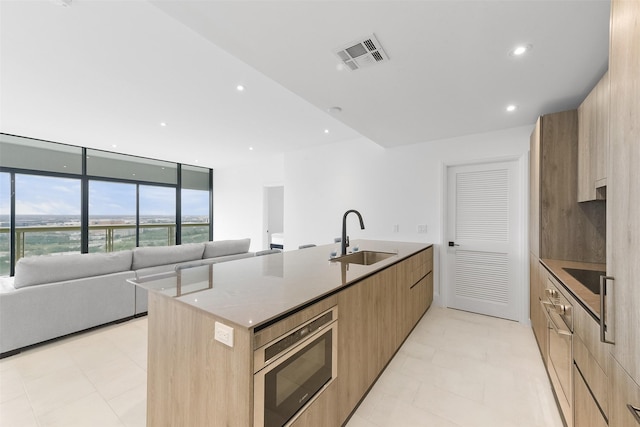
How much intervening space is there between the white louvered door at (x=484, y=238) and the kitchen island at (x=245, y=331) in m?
2.04

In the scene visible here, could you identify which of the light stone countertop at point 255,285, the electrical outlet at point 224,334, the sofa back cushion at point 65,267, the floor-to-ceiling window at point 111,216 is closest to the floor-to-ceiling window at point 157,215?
the floor-to-ceiling window at point 111,216

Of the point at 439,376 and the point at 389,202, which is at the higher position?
the point at 389,202

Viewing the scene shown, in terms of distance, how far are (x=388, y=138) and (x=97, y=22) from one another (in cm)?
315

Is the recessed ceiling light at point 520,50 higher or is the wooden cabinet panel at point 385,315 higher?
the recessed ceiling light at point 520,50

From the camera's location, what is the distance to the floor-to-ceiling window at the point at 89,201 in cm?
475

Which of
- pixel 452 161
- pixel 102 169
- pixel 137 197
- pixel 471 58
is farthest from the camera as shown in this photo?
pixel 137 197

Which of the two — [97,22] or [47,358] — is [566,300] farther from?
[47,358]

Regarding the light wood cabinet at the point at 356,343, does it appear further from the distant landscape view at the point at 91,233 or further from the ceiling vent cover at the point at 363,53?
the distant landscape view at the point at 91,233

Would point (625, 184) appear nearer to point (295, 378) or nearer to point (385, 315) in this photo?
point (295, 378)

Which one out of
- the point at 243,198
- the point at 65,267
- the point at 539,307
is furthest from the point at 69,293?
the point at 539,307

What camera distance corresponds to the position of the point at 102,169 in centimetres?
588

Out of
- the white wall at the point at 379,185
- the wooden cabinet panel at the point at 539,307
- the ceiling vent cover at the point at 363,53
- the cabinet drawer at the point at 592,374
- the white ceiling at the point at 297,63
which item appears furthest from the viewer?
the white wall at the point at 379,185

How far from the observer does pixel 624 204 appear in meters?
0.85

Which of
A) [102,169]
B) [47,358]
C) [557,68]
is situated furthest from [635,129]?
[102,169]
